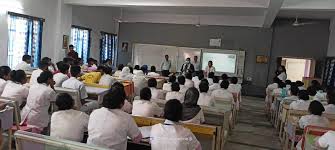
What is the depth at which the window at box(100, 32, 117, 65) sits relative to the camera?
12.5m

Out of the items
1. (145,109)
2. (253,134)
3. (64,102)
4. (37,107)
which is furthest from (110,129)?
(253,134)

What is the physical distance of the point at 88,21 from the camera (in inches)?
446

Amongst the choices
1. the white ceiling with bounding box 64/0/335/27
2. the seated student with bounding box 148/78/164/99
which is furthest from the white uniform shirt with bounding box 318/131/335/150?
the white ceiling with bounding box 64/0/335/27

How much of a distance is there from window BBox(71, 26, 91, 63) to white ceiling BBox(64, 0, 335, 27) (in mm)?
1313

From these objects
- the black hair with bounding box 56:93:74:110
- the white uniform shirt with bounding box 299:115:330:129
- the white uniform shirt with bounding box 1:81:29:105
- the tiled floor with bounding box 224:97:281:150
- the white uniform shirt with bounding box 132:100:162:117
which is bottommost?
the tiled floor with bounding box 224:97:281:150

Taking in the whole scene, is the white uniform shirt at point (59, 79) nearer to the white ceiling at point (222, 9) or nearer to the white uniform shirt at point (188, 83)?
the white uniform shirt at point (188, 83)

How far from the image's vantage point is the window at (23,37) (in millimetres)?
8016

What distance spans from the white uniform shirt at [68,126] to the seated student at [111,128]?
0.23 m

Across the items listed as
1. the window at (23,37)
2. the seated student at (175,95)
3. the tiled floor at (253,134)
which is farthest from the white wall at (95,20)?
the seated student at (175,95)

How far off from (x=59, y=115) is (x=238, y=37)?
10726 mm

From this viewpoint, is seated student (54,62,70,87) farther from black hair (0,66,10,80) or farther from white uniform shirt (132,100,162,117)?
white uniform shirt (132,100,162,117)

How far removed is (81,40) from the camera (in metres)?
11.1

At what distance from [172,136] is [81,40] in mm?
9391

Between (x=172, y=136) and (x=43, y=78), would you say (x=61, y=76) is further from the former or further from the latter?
(x=172, y=136)
